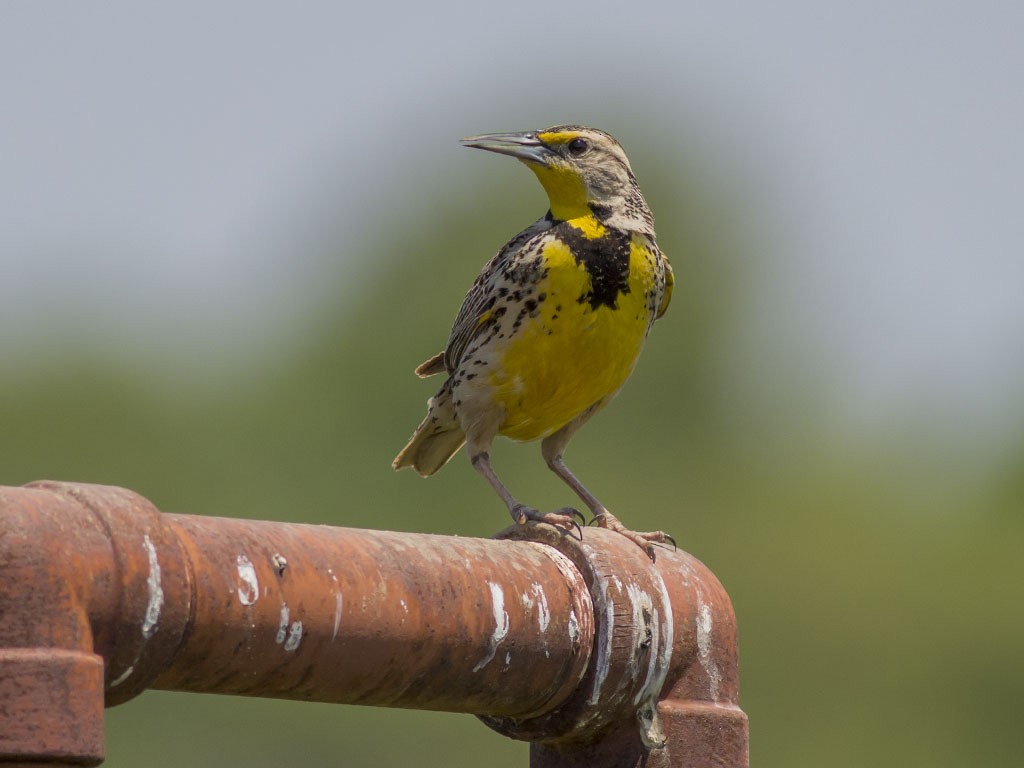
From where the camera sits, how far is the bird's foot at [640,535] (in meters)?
3.68

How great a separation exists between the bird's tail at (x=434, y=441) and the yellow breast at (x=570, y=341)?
0.63 m

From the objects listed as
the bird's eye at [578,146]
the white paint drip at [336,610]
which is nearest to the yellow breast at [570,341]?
the bird's eye at [578,146]

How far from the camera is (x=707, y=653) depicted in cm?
362

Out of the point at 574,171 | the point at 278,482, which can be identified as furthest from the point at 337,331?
the point at 574,171

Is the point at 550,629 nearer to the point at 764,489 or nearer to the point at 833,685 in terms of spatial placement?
the point at 833,685

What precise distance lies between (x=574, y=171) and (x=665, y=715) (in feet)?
11.2

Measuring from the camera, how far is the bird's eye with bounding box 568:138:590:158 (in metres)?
6.85

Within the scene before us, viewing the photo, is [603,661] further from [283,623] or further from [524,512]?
[524,512]

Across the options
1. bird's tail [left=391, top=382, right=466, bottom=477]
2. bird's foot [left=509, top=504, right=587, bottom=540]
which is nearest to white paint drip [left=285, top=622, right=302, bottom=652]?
bird's foot [left=509, top=504, right=587, bottom=540]

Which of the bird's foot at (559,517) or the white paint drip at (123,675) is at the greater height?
the white paint drip at (123,675)

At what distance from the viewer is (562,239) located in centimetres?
638

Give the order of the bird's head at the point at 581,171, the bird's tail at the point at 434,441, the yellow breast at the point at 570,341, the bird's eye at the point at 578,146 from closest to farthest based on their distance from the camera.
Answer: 1. the yellow breast at the point at 570,341
2. the bird's head at the point at 581,171
3. the bird's eye at the point at 578,146
4. the bird's tail at the point at 434,441

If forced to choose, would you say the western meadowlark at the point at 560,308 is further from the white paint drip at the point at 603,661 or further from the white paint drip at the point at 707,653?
the white paint drip at the point at 603,661

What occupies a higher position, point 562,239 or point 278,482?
point 562,239
